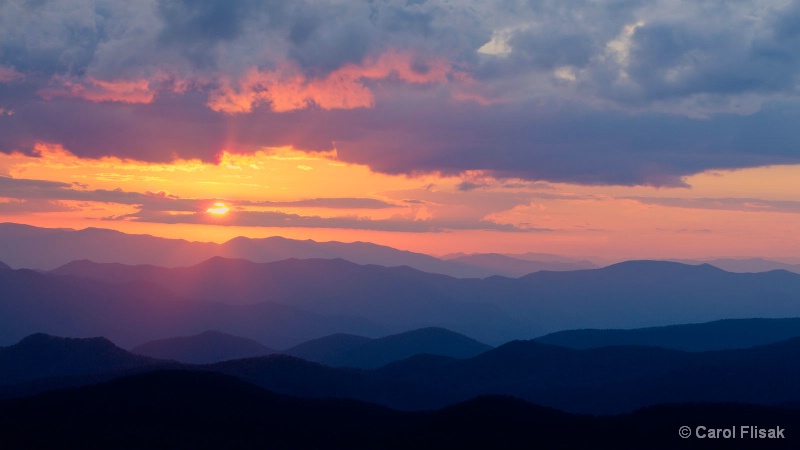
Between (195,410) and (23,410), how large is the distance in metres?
15.6

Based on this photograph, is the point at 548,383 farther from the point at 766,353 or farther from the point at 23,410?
the point at 23,410

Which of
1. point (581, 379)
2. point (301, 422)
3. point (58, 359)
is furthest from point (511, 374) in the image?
point (301, 422)

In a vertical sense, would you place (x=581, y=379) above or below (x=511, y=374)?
above

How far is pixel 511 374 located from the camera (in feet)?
546

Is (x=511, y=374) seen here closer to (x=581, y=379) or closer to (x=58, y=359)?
(x=581, y=379)

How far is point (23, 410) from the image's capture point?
272ft

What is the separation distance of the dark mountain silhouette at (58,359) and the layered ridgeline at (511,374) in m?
0.19

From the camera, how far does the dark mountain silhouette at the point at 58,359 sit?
511ft

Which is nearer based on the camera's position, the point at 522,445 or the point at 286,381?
the point at 522,445

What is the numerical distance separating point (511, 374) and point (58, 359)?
83.0 metres

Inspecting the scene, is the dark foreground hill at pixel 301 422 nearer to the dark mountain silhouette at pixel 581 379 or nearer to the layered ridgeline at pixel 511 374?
the layered ridgeline at pixel 511 374

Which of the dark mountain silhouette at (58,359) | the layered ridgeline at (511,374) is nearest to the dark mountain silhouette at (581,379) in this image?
the layered ridgeline at (511,374)

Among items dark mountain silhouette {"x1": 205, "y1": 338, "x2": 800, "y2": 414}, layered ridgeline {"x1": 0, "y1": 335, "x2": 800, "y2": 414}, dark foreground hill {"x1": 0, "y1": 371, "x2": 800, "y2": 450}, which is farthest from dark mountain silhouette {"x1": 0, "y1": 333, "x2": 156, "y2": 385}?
dark foreground hill {"x1": 0, "y1": 371, "x2": 800, "y2": 450}

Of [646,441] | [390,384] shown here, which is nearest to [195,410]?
[646,441]
